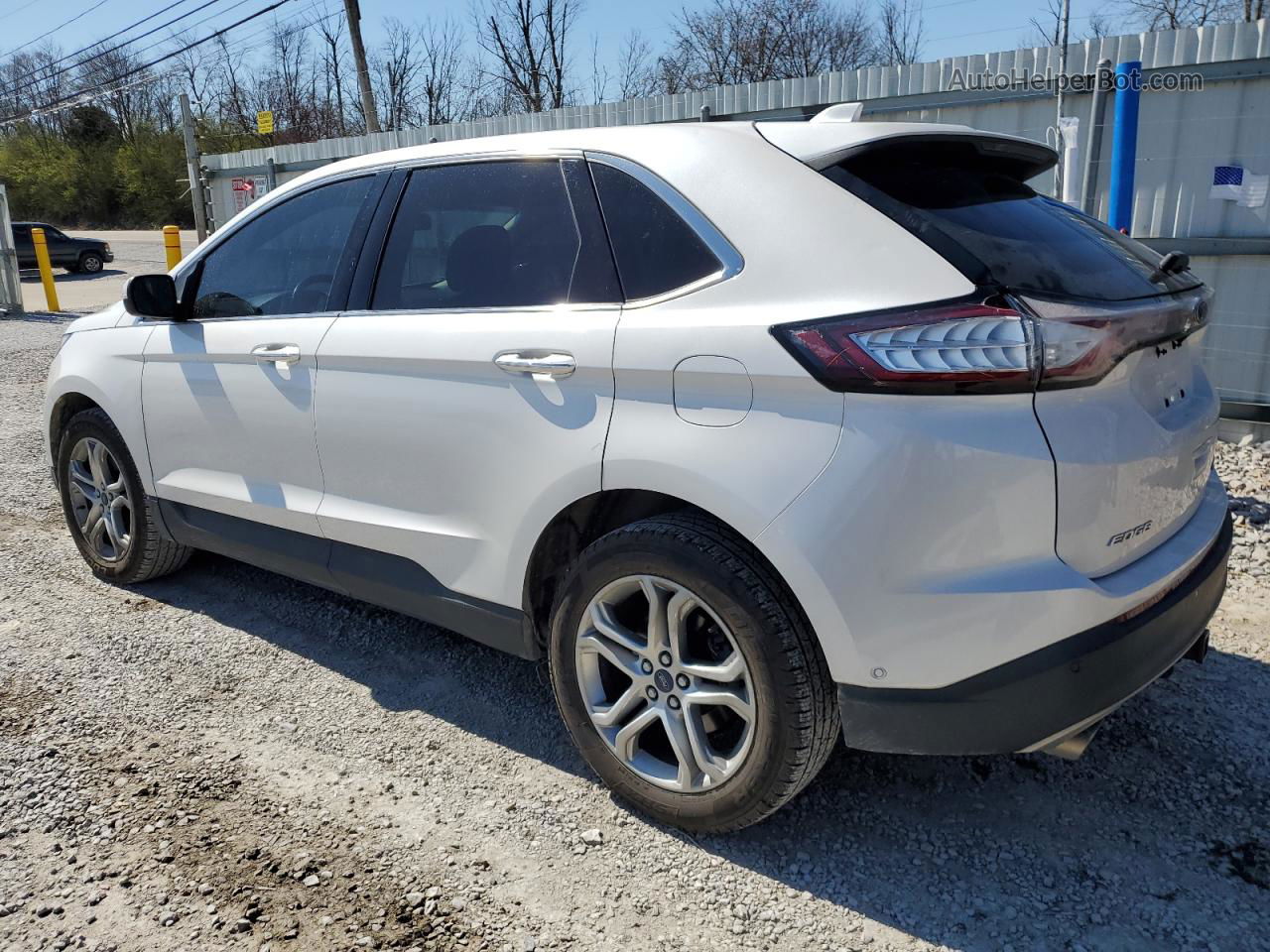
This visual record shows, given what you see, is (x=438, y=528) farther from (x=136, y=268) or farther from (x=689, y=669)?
(x=136, y=268)

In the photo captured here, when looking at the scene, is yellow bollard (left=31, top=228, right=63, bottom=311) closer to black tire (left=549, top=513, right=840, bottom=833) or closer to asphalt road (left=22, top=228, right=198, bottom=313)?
asphalt road (left=22, top=228, right=198, bottom=313)

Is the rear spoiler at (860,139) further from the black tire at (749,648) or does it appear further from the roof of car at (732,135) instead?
the black tire at (749,648)

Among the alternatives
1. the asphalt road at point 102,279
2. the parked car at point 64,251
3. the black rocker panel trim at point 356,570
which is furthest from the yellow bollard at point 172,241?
the parked car at point 64,251

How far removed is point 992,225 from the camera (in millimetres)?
2365

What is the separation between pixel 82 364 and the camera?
4.30 metres

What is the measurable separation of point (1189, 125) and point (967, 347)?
5.60 meters

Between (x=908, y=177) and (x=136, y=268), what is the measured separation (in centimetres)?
2882

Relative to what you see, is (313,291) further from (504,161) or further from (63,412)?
(63,412)

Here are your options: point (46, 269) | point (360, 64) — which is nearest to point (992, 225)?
point (46, 269)

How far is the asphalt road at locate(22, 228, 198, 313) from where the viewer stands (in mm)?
19078

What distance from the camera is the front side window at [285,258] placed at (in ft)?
11.3

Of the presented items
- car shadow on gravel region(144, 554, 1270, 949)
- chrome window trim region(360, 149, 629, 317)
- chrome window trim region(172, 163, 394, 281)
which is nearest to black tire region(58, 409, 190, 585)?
chrome window trim region(172, 163, 394, 281)

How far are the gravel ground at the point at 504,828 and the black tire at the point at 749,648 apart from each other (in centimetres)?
19

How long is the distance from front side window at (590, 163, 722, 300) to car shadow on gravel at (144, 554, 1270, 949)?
1464 millimetres
